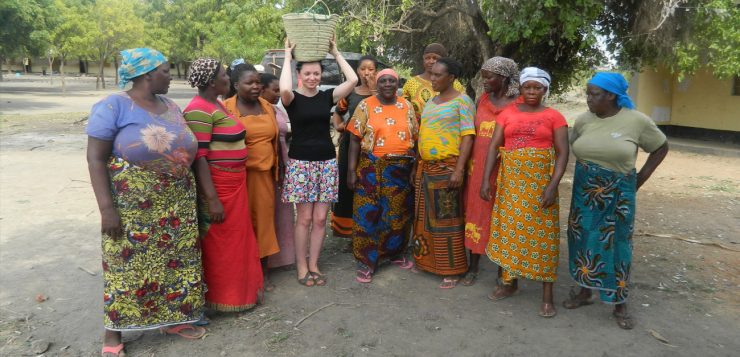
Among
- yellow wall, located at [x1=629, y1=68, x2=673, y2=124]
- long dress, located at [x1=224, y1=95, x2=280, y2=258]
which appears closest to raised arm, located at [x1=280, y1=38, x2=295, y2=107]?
long dress, located at [x1=224, y1=95, x2=280, y2=258]

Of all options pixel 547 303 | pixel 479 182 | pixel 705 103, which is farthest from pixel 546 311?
pixel 705 103

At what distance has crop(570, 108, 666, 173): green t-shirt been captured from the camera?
124 inches

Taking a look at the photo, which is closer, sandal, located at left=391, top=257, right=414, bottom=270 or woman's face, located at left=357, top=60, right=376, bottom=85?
sandal, located at left=391, top=257, right=414, bottom=270

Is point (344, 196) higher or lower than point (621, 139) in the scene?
lower

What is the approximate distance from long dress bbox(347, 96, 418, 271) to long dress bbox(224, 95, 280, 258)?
64 centimetres

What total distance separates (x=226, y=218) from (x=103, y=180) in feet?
2.68

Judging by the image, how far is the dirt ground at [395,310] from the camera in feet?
10.2

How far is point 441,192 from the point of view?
155 inches

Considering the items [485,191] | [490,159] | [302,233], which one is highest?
[490,159]

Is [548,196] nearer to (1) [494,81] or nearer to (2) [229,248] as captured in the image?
(1) [494,81]

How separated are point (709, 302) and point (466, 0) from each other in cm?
599

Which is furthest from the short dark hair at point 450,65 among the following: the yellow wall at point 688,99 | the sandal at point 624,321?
the yellow wall at point 688,99

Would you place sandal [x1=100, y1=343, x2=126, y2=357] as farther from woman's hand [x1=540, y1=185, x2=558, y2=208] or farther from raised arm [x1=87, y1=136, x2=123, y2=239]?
woman's hand [x1=540, y1=185, x2=558, y2=208]

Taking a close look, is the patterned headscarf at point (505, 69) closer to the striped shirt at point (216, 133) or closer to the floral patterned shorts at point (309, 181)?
the floral patterned shorts at point (309, 181)
